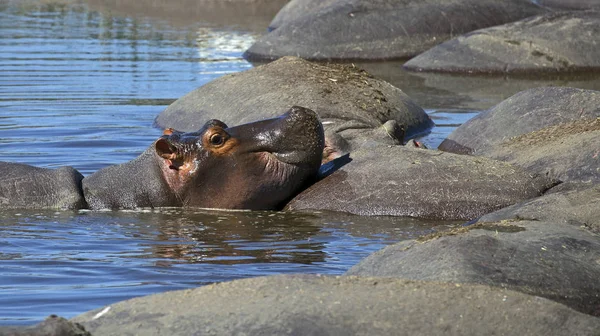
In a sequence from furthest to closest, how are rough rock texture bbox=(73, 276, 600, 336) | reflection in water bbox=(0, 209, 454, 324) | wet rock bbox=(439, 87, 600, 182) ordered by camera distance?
wet rock bbox=(439, 87, 600, 182)
reflection in water bbox=(0, 209, 454, 324)
rough rock texture bbox=(73, 276, 600, 336)

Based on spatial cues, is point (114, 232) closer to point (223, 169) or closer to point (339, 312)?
point (223, 169)

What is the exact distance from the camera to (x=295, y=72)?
11539mm

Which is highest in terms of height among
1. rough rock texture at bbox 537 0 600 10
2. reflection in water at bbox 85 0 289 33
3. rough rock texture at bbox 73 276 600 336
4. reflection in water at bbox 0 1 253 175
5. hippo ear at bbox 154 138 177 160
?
rough rock texture at bbox 73 276 600 336

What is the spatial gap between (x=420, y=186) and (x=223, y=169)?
4.35 ft

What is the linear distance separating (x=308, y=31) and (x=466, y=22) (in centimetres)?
239

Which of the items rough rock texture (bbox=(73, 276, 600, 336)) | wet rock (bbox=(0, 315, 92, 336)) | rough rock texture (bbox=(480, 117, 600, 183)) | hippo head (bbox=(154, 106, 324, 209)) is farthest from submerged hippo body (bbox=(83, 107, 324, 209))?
wet rock (bbox=(0, 315, 92, 336))

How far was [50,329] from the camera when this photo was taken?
13.8ft

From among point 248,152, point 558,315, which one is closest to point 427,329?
point 558,315

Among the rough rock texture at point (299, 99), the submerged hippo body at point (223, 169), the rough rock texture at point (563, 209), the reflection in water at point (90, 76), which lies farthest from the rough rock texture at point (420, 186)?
the reflection in water at point (90, 76)

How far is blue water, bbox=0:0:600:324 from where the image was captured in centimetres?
662

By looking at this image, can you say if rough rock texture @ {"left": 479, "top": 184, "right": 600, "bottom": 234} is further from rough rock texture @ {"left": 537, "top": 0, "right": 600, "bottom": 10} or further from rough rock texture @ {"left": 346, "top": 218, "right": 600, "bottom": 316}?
rough rock texture @ {"left": 537, "top": 0, "right": 600, "bottom": 10}

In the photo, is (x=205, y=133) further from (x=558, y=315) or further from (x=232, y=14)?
(x=232, y=14)

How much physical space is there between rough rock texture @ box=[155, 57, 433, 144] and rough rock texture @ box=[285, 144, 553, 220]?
5.57ft

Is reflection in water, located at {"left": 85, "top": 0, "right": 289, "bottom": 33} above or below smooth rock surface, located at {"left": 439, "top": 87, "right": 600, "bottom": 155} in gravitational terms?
below
